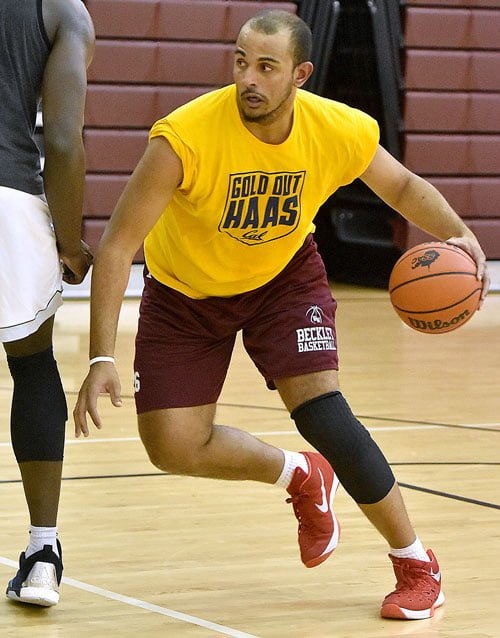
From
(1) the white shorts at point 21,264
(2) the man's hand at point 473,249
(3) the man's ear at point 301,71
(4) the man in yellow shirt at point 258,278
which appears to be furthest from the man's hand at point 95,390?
(2) the man's hand at point 473,249

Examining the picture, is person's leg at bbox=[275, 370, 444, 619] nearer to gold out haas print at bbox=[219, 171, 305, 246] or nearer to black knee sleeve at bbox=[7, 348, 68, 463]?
gold out haas print at bbox=[219, 171, 305, 246]

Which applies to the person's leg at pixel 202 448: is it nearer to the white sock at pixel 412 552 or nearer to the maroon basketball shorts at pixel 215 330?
the maroon basketball shorts at pixel 215 330

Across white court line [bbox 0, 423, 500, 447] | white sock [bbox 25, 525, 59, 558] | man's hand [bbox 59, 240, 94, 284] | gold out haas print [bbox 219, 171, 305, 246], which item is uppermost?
gold out haas print [bbox 219, 171, 305, 246]

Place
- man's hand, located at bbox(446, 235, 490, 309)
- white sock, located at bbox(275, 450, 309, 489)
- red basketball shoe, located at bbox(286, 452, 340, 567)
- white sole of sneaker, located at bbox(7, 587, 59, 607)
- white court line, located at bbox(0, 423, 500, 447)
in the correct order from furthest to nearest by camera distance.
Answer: white court line, located at bbox(0, 423, 500, 447), white sock, located at bbox(275, 450, 309, 489), red basketball shoe, located at bbox(286, 452, 340, 567), man's hand, located at bbox(446, 235, 490, 309), white sole of sneaker, located at bbox(7, 587, 59, 607)

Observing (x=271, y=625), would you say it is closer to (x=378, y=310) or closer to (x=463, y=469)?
(x=463, y=469)

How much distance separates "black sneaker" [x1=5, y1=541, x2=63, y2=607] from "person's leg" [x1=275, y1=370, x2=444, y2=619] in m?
0.64

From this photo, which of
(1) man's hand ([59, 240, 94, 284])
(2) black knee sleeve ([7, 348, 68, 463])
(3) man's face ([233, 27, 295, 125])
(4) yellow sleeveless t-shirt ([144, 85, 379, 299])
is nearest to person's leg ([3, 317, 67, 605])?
(2) black knee sleeve ([7, 348, 68, 463])

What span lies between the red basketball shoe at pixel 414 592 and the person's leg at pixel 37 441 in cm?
76

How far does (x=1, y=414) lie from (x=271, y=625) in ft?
8.72

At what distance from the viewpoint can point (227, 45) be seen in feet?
31.1

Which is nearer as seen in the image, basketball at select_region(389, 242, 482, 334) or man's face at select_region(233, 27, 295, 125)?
man's face at select_region(233, 27, 295, 125)

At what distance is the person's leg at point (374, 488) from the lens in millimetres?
Result: 2805

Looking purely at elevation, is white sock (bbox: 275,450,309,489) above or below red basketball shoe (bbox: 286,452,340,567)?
above

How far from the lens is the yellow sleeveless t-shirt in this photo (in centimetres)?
279
